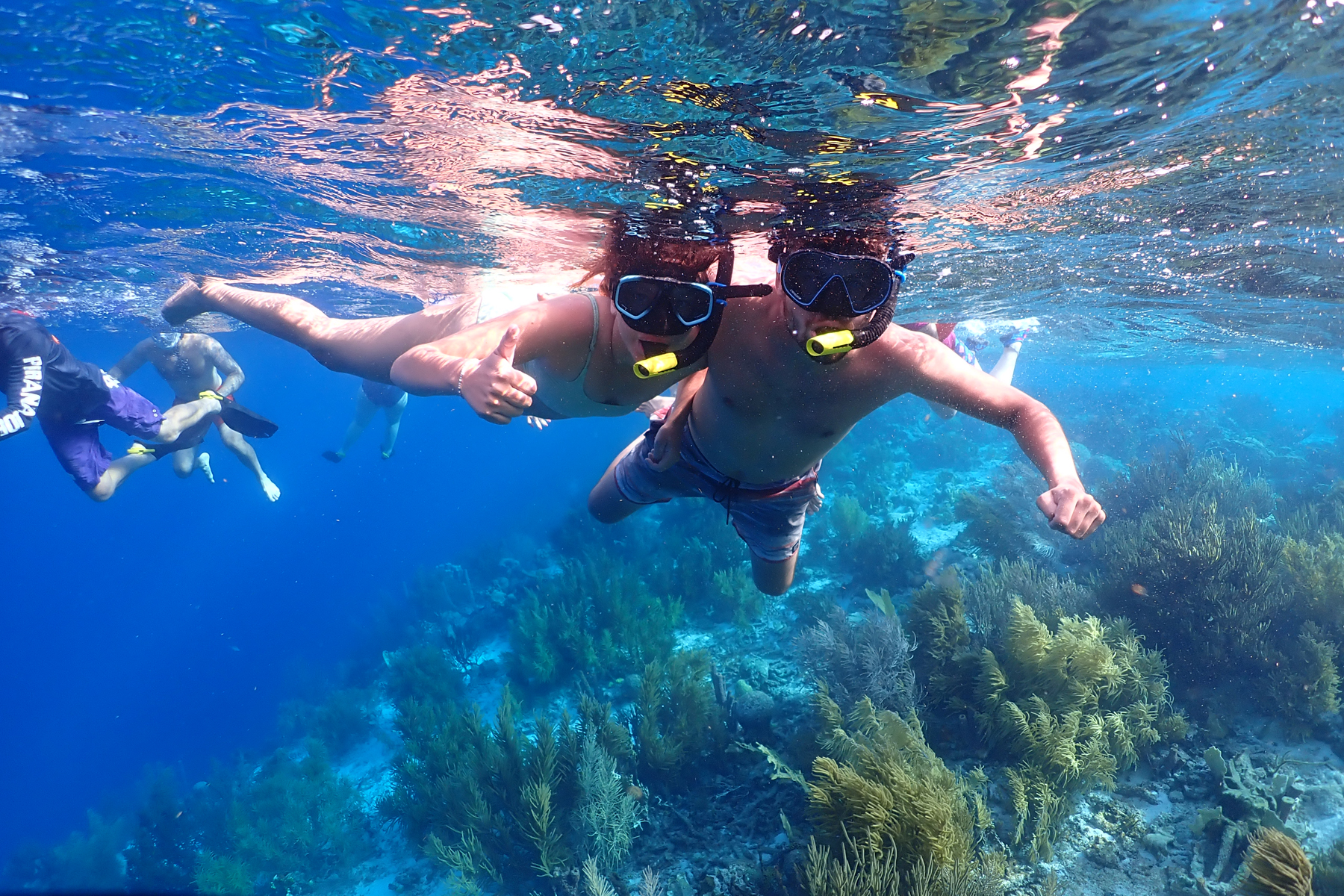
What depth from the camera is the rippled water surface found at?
358 cm

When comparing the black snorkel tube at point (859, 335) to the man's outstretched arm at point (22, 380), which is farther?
the man's outstretched arm at point (22, 380)

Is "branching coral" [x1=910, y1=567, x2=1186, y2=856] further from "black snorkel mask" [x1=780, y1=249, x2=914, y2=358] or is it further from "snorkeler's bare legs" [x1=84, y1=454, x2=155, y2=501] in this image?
"snorkeler's bare legs" [x1=84, y1=454, x2=155, y2=501]

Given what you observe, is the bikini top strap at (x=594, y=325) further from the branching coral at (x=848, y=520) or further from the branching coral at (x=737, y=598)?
the branching coral at (x=848, y=520)

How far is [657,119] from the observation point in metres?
4.64

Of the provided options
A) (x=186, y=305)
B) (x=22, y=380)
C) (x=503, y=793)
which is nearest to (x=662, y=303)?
(x=503, y=793)

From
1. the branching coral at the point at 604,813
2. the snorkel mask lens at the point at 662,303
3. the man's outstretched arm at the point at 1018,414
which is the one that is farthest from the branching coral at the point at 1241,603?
the snorkel mask lens at the point at 662,303

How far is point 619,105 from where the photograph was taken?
14.8 ft

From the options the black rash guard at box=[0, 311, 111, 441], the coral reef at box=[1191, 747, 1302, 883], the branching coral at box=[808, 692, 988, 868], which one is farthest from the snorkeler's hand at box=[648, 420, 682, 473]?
the black rash guard at box=[0, 311, 111, 441]

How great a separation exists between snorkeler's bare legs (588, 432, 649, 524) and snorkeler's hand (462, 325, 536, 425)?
2.76 m

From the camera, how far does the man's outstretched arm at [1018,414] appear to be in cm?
243

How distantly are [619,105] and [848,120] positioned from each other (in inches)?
72.4

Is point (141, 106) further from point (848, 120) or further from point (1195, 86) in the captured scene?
point (1195, 86)

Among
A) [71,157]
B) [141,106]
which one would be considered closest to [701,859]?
[141,106]

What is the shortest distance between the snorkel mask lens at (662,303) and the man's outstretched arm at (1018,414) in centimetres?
127
